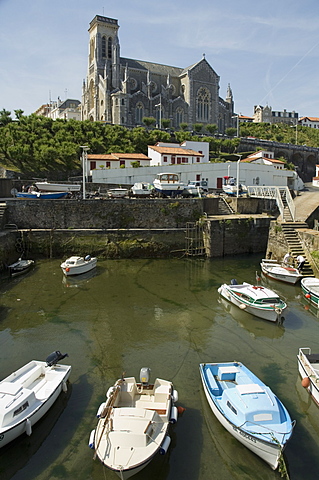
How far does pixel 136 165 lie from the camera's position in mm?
37531

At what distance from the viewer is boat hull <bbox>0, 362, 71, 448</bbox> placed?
7.55 metres

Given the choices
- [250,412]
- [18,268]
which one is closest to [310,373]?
[250,412]

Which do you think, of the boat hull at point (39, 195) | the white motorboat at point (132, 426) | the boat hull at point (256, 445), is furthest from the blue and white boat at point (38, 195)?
the boat hull at point (256, 445)

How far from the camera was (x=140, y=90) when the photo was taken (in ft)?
231

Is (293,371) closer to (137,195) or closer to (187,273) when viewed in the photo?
(187,273)

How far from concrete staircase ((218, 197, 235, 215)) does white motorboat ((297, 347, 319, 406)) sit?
2004 centimetres

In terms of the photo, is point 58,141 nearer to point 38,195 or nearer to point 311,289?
point 38,195

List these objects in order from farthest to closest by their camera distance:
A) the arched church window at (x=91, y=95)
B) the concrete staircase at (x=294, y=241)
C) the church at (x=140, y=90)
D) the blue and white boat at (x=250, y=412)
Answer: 1. the arched church window at (x=91, y=95)
2. the church at (x=140, y=90)
3. the concrete staircase at (x=294, y=241)
4. the blue and white boat at (x=250, y=412)

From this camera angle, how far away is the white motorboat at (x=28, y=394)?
774cm

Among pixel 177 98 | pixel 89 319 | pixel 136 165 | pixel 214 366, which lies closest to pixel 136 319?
pixel 89 319

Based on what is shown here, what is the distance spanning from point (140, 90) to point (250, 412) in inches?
2834

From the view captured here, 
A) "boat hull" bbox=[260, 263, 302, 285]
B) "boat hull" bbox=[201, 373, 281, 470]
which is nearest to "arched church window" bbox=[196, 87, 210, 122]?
"boat hull" bbox=[260, 263, 302, 285]

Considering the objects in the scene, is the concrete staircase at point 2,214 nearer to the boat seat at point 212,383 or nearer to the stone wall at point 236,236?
the stone wall at point 236,236

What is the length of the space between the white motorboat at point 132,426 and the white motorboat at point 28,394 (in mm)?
1717
